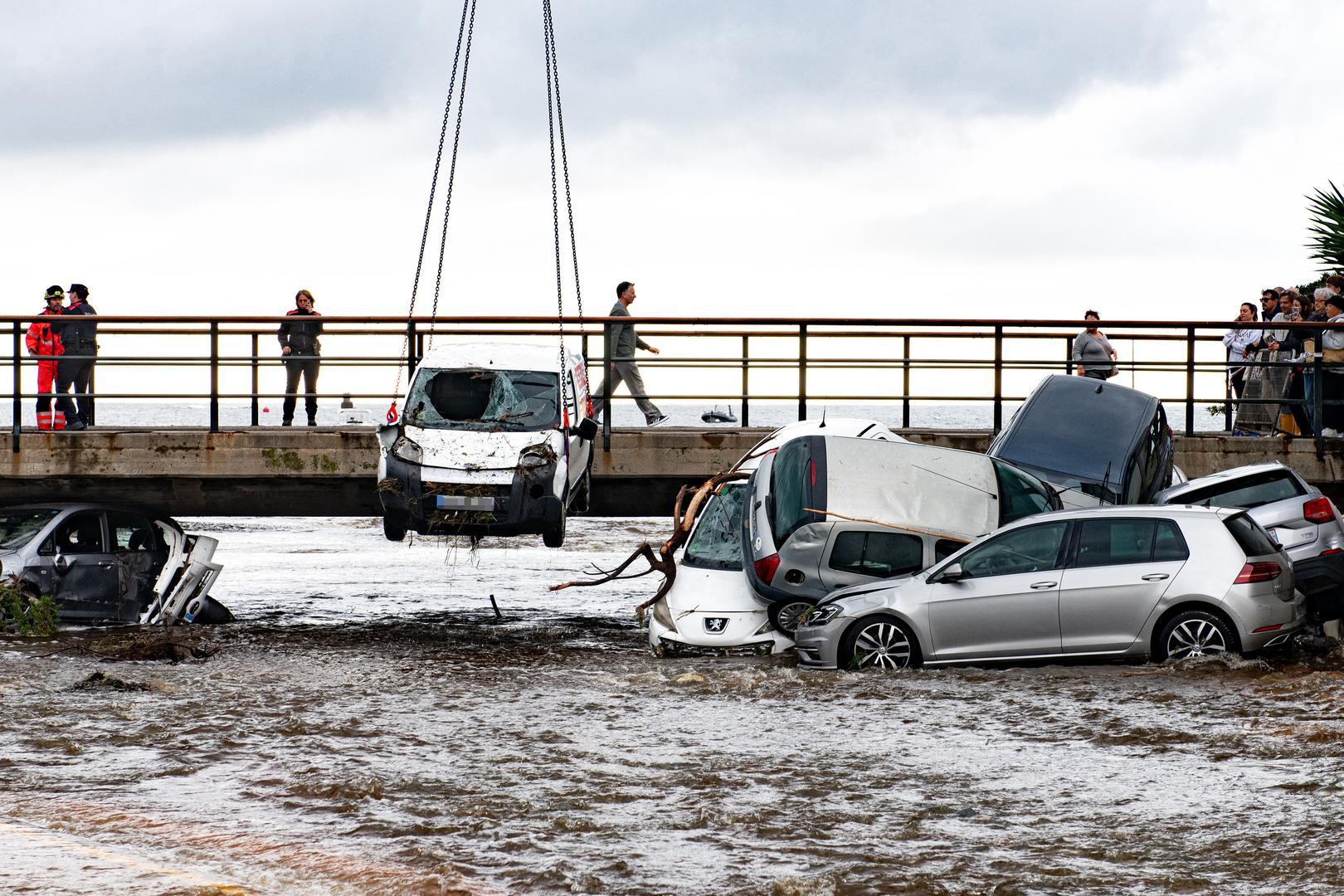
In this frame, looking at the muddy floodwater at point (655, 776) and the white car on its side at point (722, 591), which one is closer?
the muddy floodwater at point (655, 776)

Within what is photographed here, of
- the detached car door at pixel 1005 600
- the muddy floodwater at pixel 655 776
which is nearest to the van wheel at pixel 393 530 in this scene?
the muddy floodwater at pixel 655 776

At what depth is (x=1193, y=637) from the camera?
39.6 feet

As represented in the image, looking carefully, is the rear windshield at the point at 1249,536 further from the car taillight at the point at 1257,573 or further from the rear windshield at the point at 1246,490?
the rear windshield at the point at 1246,490

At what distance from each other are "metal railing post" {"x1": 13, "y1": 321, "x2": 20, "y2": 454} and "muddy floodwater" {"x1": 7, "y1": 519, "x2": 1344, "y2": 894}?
89.9 inches

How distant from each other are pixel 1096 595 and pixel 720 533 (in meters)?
4.00

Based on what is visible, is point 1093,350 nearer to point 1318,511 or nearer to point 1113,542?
point 1318,511

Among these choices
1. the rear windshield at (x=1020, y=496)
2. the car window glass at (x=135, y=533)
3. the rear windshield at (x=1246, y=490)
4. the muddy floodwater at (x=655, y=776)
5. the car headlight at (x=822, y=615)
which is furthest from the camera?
the car window glass at (x=135, y=533)

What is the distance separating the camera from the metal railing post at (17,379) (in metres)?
16.0

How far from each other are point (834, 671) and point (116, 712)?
19.0ft

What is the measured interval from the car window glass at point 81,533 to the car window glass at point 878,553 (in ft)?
26.1

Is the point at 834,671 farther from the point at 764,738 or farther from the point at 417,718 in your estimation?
the point at 417,718

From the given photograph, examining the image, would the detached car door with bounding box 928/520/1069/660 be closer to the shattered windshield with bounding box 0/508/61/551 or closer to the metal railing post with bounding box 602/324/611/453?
the metal railing post with bounding box 602/324/611/453

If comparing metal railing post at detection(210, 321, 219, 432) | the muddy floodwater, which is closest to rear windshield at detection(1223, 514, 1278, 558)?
the muddy floodwater

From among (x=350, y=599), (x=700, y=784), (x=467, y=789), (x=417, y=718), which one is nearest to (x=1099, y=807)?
(x=700, y=784)
